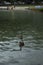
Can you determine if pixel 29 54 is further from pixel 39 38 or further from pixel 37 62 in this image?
pixel 39 38

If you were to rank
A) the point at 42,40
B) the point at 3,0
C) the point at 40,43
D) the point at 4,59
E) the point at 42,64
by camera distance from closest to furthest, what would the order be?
the point at 42,64
the point at 4,59
the point at 40,43
the point at 42,40
the point at 3,0

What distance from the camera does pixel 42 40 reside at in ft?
90.0

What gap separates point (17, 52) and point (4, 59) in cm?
232

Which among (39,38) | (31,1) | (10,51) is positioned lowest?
(31,1)

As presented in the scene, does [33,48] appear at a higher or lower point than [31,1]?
higher

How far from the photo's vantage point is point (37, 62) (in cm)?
1833

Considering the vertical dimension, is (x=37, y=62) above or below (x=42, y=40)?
above

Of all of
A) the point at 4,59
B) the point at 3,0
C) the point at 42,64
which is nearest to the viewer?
the point at 42,64

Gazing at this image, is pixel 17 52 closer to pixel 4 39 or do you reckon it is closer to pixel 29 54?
pixel 29 54

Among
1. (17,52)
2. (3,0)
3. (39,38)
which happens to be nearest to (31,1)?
(3,0)

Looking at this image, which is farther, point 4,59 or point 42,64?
point 4,59

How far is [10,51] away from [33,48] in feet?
7.60

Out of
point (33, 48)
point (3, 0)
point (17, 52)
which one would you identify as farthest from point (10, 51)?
point (3, 0)

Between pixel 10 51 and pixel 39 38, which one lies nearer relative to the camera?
pixel 10 51
